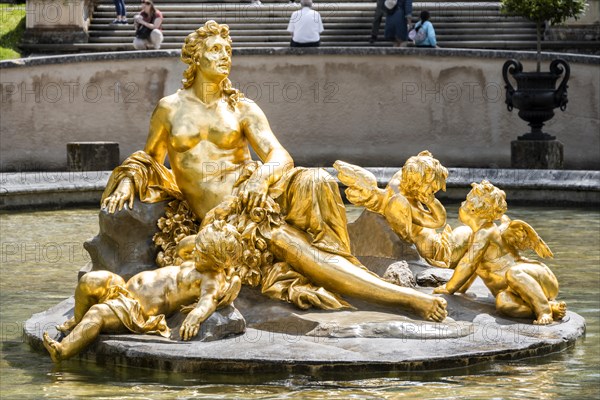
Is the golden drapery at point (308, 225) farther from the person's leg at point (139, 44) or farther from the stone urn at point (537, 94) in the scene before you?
the person's leg at point (139, 44)

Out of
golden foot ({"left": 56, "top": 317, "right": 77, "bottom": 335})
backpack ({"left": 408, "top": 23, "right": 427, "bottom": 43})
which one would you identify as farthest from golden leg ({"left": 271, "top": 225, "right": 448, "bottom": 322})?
backpack ({"left": 408, "top": 23, "right": 427, "bottom": 43})

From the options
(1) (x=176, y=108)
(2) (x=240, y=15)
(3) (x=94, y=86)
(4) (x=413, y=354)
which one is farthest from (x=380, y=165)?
(4) (x=413, y=354)

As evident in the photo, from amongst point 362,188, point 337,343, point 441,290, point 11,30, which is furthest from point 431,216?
point 11,30

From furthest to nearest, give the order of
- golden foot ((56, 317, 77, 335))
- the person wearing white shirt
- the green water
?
the person wearing white shirt
golden foot ((56, 317, 77, 335))
the green water

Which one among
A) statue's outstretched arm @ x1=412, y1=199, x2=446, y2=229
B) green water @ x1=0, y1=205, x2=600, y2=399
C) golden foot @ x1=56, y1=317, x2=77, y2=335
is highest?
statue's outstretched arm @ x1=412, y1=199, x2=446, y2=229

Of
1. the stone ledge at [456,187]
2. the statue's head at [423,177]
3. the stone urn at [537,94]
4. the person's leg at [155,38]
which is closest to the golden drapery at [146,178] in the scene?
the statue's head at [423,177]

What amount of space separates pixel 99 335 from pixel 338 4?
19.8 metres

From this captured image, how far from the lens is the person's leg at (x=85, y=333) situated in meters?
7.55

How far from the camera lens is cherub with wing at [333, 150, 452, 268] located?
29.2ft

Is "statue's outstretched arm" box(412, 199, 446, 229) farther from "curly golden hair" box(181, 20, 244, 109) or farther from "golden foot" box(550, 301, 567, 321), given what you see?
"curly golden hair" box(181, 20, 244, 109)

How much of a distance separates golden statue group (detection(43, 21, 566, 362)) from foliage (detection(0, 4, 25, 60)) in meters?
17.1

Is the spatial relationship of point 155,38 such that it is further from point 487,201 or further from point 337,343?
point 337,343

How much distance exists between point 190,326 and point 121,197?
1.44 m

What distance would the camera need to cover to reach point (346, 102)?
66.6ft
